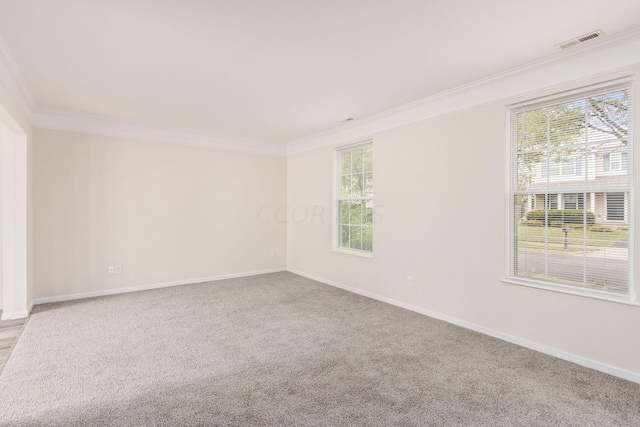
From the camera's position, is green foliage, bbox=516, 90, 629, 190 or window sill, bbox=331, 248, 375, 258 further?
window sill, bbox=331, 248, 375, 258

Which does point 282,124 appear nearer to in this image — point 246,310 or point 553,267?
point 246,310

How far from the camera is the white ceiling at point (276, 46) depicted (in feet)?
6.82

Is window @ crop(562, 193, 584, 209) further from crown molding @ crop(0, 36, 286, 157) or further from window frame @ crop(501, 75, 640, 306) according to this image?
crown molding @ crop(0, 36, 286, 157)

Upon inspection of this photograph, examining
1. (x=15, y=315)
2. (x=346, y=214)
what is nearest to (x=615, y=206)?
(x=346, y=214)

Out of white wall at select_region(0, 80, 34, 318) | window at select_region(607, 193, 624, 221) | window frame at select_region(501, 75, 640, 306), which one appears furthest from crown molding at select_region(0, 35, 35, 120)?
window at select_region(607, 193, 624, 221)

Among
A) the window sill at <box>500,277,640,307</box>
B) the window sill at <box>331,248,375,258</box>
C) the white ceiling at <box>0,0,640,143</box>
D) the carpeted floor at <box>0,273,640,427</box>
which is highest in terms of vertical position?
the white ceiling at <box>0,0,640,143</box>

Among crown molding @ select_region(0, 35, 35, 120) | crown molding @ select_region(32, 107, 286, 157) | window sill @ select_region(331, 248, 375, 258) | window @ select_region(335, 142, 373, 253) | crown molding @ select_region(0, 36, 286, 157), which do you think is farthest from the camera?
window @ select_region(335, 142, 373, 253)

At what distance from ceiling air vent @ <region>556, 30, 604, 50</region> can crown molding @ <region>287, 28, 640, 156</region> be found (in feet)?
0.26

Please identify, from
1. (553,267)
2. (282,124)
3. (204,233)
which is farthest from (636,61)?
(204,233)

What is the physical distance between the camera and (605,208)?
8.51 feet

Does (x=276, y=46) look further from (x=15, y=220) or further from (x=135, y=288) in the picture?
(x=135, y=288)

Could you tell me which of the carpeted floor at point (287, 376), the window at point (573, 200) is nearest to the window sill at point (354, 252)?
the carpeted floor at point (287, 376)

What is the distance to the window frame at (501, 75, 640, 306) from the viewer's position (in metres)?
2.40

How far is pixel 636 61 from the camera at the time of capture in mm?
2373
